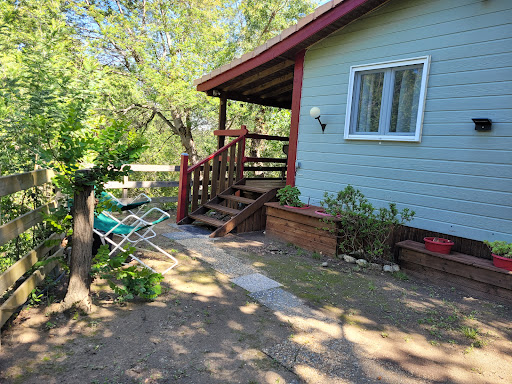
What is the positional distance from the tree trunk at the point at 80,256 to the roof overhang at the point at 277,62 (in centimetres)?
402

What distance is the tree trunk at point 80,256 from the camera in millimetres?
2838

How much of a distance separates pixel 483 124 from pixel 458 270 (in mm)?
1737

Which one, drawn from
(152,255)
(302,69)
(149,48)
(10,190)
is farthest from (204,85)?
(149,48)

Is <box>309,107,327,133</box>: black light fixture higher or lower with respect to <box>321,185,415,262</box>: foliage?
higher

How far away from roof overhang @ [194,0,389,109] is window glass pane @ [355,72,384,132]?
952mm

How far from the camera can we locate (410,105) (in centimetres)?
463

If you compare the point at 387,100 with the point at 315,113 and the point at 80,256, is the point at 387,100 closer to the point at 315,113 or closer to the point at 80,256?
the point at 315,113

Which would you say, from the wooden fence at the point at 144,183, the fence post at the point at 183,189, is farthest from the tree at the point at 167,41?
the fence post at the point at 183,189

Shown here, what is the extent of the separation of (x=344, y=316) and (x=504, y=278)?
1.84 metres

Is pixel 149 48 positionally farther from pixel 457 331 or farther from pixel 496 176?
pixel 457 331

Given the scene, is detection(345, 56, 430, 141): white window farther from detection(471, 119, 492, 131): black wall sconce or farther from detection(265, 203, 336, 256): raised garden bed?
detection(265, 203, 336, 256): raised garden bed

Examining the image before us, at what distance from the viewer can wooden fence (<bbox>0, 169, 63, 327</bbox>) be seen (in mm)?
2379

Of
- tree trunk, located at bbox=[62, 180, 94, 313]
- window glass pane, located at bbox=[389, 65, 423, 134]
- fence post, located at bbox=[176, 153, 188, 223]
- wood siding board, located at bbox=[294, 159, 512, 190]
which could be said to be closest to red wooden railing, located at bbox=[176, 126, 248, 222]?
fence post, located at bbox=[176, 153, 188, 223]

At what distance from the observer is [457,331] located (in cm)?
290
